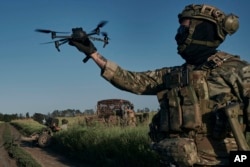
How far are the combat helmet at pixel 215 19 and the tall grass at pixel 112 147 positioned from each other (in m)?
5.87

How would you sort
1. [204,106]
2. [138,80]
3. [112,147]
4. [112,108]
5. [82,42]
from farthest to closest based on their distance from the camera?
[112,108] → [112,147] → [138,80] → [82,42] → [204,106]

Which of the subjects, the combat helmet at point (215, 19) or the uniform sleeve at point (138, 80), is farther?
the uniform sleeve at point (138, 80)

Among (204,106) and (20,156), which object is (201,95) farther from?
(20,156)

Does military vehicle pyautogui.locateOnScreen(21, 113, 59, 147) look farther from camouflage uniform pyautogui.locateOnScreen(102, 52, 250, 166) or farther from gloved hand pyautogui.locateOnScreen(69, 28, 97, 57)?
camouflage uniform pyautogui.locateOnScreen(102, 52, 250, 166)

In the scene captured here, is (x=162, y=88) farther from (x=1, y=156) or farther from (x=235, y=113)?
(x=1, y=156)

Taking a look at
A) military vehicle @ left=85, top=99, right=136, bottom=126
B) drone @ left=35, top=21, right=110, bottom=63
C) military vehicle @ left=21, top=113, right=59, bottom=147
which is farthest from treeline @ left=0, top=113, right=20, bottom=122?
drone @ left=35, top=21, right=110, bottom=63

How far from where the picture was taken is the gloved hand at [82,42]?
14.2ft

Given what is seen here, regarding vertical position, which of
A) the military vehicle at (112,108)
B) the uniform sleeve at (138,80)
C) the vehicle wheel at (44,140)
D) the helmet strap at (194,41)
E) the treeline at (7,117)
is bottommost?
the vehicle wheel at (44,140)

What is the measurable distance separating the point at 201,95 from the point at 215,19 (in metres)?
0.75

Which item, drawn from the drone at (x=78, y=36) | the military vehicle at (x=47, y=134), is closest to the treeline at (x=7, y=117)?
the military vehicle at (x=47, y=134)

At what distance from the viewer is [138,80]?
4.58 meters

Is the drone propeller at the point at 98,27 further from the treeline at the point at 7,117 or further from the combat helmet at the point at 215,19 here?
the treeline at the point at 7,117

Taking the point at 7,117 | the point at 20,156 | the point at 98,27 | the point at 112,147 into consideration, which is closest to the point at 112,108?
the point at 20,156

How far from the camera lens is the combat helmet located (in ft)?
13.9
